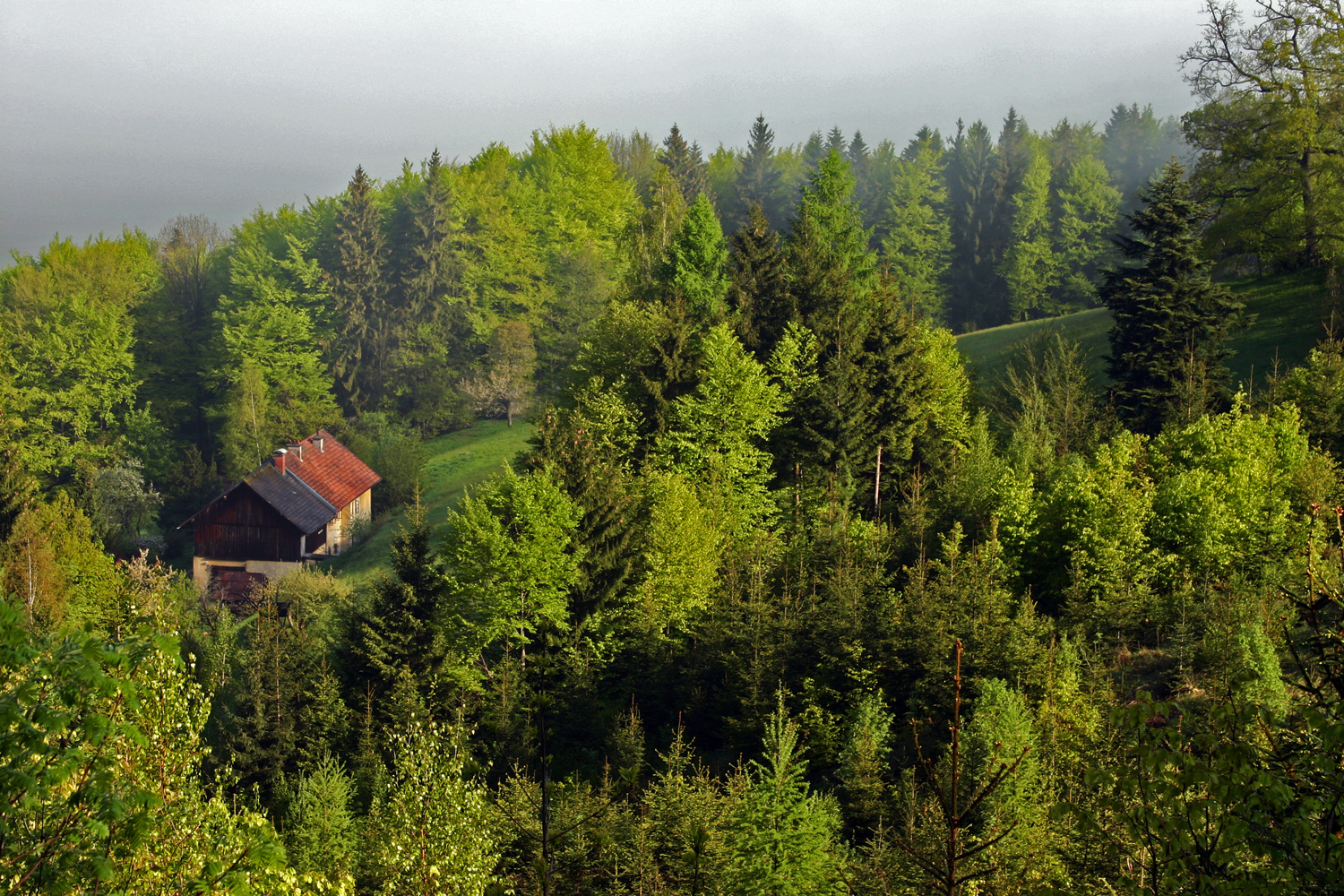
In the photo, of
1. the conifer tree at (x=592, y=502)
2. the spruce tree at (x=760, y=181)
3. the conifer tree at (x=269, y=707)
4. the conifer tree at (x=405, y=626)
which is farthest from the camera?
the spruce tree at (x=760, y=181)

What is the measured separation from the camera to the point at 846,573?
106 ft

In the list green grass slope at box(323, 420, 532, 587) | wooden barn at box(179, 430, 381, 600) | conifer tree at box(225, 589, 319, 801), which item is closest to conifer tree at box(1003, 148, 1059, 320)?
green grass slope at box(323, 420, 532, 587)

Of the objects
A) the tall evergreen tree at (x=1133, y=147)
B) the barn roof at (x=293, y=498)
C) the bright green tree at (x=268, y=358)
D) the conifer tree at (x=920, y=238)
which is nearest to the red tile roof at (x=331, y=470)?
the barn roof at (x=293, y=498)

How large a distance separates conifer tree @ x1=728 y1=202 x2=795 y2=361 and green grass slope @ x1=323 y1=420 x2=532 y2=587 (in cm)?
1483

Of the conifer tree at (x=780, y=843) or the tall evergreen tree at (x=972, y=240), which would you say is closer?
the conifer tree at (x=780, y=843)

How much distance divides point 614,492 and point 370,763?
12693 mm

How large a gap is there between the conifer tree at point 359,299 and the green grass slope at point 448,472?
36.4 feet

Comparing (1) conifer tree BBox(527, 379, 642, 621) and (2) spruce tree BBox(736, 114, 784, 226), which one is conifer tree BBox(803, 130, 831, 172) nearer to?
(2) spruce tree BBox(736, 114, 784, 226)

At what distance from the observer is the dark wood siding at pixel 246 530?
5691 cm

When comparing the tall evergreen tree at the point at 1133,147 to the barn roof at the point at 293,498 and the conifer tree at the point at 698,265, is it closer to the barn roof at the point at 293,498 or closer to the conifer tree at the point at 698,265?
the conifer tree at the point at 698,265

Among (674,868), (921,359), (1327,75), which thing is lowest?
(674,868)

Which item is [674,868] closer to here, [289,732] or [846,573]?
[846,573]

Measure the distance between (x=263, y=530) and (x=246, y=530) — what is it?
1.12 meters

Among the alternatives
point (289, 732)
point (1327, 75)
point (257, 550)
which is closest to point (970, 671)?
point (289, 732)
